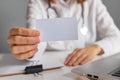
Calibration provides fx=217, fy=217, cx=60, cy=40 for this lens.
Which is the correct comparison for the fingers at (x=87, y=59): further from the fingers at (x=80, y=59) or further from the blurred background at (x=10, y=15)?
the blurred background at (x=10, y=15)

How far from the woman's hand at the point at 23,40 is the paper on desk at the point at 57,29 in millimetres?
28

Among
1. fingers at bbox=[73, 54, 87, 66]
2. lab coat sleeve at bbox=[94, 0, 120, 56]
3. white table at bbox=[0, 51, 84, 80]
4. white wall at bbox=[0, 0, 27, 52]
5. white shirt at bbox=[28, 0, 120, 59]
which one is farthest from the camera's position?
white wall at bbox=[0, 0, 27, 52]

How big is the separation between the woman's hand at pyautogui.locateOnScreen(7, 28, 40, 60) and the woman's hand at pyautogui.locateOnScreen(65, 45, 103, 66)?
14cm

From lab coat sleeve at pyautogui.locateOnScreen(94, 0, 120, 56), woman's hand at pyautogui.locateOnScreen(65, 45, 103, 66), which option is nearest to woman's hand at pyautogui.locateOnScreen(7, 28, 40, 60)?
woman's hand at pyautogui.locateOnScreen(65, 45, 103, 66)

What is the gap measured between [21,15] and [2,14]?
Answer: 0.14 metres

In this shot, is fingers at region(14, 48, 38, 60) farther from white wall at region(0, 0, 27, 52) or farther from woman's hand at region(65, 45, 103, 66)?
white wall at region(0, 0, 27, 52)

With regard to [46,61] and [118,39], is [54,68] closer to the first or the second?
[46,61]

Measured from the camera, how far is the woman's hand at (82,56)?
0.73m

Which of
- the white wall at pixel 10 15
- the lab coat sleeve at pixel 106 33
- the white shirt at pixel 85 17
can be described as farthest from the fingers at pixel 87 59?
the white wall at pixel 10 15

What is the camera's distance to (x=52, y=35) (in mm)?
678

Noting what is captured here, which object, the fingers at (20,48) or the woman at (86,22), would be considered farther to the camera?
the woman at (86,22)

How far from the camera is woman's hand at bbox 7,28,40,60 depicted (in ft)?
2.10

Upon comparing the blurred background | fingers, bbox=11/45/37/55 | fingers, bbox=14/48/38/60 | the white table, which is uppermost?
the blurred background

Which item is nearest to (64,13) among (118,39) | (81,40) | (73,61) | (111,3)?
(81,40)
